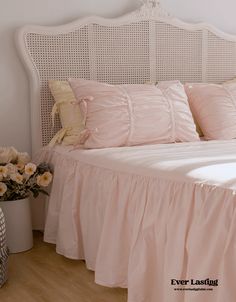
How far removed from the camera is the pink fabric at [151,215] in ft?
4.83

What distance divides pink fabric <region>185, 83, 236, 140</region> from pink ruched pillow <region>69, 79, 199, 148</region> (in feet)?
0.48

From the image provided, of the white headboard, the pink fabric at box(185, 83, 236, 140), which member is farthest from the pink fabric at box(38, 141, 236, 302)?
the white headboard

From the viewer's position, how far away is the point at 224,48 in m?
3.15

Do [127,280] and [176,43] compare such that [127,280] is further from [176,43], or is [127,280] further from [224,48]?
[224,48]

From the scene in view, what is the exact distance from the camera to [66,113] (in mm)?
2502

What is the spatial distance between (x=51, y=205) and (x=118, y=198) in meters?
0.59

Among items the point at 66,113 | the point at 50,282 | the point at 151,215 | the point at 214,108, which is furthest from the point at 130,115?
the point at 50,282

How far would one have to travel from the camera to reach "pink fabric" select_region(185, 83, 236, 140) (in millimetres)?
2595

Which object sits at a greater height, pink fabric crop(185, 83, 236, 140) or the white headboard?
the white headboard

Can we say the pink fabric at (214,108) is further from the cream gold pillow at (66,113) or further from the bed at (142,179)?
the cream gold pillow at (66,113)

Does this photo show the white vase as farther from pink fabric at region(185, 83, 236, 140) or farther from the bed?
pink fabric at region(185, 83, 236, 140)

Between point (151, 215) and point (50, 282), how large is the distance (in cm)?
62

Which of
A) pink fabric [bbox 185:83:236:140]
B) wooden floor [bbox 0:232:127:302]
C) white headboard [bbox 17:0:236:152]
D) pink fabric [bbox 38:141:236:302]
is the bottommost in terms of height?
wooden floor [bbox 0:232:127:302]

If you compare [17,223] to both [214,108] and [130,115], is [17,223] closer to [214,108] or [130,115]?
[130,115]
